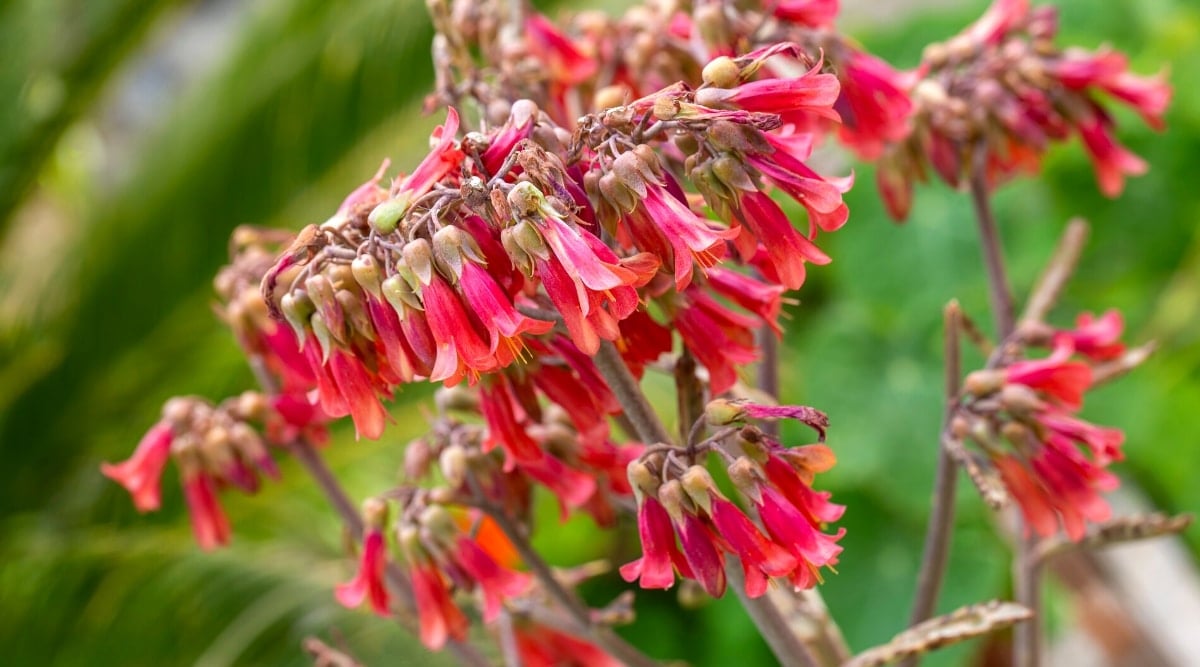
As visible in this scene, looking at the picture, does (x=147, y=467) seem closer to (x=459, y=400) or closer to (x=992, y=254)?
(x=459, y=400)

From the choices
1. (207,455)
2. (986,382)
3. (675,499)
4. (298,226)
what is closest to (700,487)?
(675,499)

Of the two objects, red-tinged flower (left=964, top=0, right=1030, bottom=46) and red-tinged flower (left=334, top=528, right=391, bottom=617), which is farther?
red-tinged flower (left=964, top=0, right=1030, bottom=46)

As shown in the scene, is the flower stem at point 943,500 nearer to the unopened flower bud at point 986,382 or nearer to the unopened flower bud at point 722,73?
the unopened flower bud at point 986,382

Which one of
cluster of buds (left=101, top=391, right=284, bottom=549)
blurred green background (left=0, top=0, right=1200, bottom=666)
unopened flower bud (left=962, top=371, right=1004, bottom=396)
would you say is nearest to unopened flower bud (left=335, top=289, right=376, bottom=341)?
cluster of buds (left=101, top=391, right=284, bottom=549)

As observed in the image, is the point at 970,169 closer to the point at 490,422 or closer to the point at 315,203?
the point at 490,422

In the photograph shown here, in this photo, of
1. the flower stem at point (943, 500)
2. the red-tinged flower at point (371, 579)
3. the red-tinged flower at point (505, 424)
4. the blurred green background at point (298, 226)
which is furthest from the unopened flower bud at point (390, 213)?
the blurred green background at point (298, 226)

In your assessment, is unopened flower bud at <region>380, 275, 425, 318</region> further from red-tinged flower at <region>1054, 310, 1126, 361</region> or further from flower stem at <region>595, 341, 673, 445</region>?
red-tinged flower at <region>1054, 310, 1126, 361</region>
